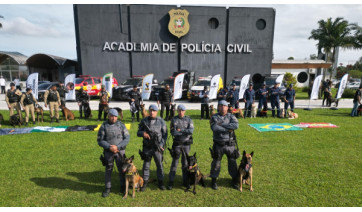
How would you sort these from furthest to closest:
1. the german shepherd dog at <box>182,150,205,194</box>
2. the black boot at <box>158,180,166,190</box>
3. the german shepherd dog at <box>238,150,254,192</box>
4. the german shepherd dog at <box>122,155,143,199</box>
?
the black boot at <box>158,180,166,190</box>
the german shepherd dog at <box>238,150,254,192</box>
the german shepherd dog at <box>182,150,205,194</box>
the german shepherd dog at <box>122,155,143,199</box>

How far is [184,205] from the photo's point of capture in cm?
446

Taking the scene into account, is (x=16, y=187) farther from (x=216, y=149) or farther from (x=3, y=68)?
(x=3, y=68)

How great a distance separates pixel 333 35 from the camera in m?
27.1

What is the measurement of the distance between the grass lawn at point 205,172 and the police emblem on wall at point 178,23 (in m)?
17.0

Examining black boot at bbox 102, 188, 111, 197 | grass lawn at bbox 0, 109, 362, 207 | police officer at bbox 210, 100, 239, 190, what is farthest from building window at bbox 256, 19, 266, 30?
black boot at bbox 102, 188, 111, 197

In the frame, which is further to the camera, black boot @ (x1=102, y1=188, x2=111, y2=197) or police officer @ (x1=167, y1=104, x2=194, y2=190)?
police officer @ (x1=167, y1=104, x2=194, y2=190)

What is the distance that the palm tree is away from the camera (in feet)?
85.2

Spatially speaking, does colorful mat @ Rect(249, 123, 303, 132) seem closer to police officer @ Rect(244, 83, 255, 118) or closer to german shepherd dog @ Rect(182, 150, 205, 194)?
police officer @ Rect(244, 83, 255, 118)

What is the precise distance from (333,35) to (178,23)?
19.8 m

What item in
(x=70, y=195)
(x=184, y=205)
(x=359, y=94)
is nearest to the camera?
(x=184, y=205)

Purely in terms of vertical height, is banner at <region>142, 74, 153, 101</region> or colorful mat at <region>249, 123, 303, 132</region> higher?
banner at <region>142, 74, 153, 101</region>

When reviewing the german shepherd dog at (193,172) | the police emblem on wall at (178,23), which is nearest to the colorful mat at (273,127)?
the german shepherd dog at (193,172)

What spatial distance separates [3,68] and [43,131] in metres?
28.9

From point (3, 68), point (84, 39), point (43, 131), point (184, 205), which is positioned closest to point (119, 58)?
point (84, 39)
